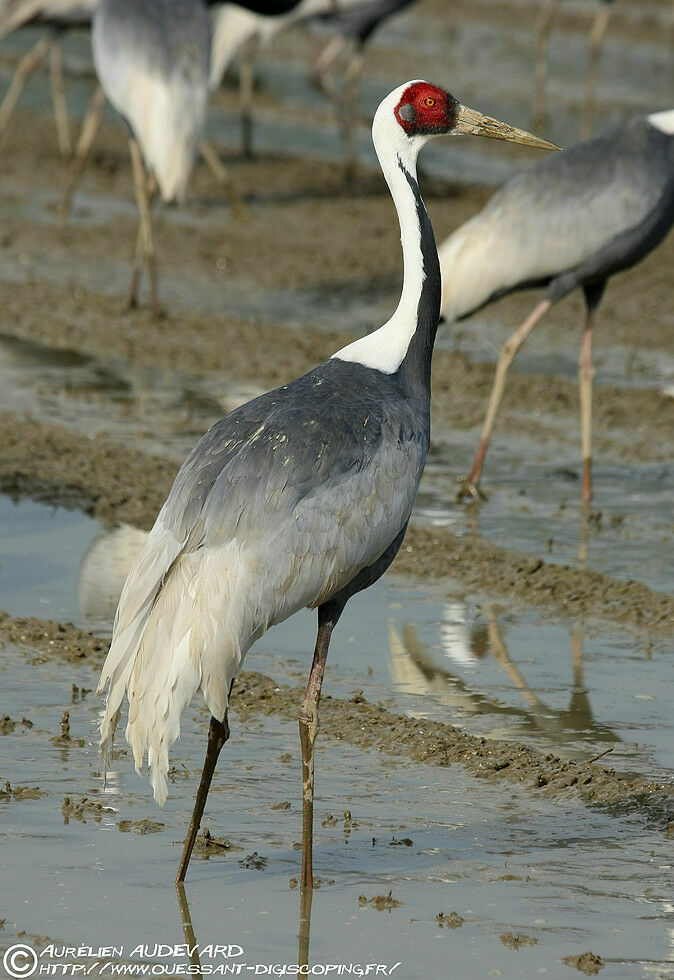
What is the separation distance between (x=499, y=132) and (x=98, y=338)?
552cm

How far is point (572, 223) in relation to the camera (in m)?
8.70

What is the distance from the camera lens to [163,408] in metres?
9.62

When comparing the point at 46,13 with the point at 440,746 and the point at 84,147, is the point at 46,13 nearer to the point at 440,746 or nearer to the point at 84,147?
the point at 84,147

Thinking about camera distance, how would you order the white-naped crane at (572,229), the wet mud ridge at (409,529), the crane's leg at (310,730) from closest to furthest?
the crane's leg at (310,730)
the wet mud ridge at (409,529)
the white-naped crane at (572,229)

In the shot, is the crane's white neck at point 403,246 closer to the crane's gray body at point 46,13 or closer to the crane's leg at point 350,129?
the crane's gray body at point 46,13

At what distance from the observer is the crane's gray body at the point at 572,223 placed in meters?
8.66

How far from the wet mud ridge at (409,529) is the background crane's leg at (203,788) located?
2.52 meters

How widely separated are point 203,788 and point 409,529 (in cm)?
322

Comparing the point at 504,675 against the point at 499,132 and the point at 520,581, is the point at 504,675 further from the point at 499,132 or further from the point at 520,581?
the point at 499,132

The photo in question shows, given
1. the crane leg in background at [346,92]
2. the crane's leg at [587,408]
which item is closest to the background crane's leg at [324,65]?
the crane leg in background at [346,92]

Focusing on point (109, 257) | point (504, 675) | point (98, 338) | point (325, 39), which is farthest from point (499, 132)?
point (325, 39)

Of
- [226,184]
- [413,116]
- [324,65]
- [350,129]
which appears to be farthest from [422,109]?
[324,65]

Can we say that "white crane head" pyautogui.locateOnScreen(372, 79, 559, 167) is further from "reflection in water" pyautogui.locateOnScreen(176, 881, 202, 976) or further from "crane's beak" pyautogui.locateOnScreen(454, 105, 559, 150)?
"reflection in water" pyautogui.locateOnScreen(176, 881, 202, 976)

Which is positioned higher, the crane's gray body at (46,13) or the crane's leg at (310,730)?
the crane's gray body at (46,13)
